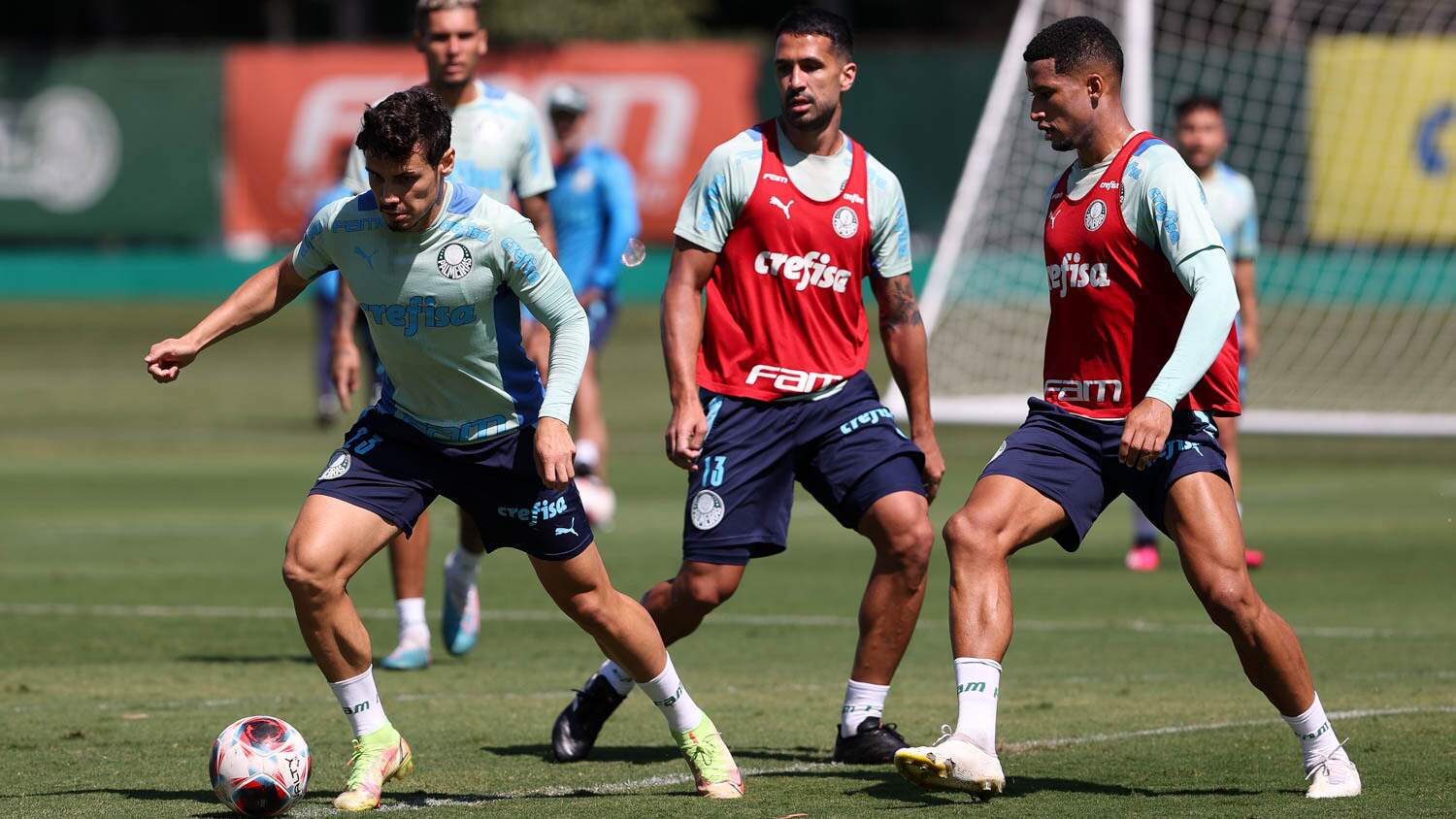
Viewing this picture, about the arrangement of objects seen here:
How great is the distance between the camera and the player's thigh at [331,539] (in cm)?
634

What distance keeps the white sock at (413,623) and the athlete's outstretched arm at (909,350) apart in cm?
253

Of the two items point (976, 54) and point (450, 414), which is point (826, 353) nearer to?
point (450, 414)

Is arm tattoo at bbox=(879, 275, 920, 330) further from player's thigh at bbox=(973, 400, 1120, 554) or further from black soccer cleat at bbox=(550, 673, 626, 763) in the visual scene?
→ black soccer cleat at bbox=(550, 673, 626, 763)

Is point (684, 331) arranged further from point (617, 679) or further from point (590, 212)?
point (590, 212)

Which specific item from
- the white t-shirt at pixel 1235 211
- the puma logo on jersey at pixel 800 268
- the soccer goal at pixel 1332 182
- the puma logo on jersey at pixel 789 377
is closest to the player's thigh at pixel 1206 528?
the puma logo on jersey at pixel 789 377

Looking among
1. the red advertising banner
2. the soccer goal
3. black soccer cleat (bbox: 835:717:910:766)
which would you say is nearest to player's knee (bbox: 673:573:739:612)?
black soccer cleat (bbox: 835:717:910:766)

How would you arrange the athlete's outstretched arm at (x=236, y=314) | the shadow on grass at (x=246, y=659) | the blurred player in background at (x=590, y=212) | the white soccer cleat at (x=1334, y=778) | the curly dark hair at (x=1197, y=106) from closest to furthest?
the white soccer cleat at (x=1334, y=778) < the athlete's outstretched arm at (x=236, y=314) < the shadow on grass at (x=246, y=659) < the curly dark hair at (x=1197, y=106) < the blurred player in background at (x=590, y=212)

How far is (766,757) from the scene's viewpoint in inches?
286

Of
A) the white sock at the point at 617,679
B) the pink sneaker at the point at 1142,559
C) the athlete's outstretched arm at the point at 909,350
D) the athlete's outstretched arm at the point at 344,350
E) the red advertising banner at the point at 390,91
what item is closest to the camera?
the white sock at the point at 617,679

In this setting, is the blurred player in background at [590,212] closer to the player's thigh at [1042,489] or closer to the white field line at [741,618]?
the white field line at [741,618]

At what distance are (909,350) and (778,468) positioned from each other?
61 centimetres

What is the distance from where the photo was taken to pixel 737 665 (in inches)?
369

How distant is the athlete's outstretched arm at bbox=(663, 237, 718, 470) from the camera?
23.6 ft

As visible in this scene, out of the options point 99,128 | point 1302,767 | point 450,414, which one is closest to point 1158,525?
point 1302,767
